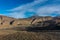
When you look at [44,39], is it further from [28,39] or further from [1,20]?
[1,20]

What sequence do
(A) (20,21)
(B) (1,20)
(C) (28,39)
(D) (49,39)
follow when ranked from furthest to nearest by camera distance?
(B) (1,20)
(A) (20,21)
(D) (49,39)
(C) (28,39)

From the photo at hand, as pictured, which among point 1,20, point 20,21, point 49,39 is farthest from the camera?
point 1,20

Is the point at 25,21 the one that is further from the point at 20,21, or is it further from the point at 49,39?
the point at 49,39

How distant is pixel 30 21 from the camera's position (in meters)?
A: 184

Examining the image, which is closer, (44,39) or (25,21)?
(44,39)

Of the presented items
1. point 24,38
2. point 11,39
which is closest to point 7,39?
point 11,39

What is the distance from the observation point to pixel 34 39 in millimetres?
28281

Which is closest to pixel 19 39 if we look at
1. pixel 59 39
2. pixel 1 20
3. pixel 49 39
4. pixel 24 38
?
pixel 24 38

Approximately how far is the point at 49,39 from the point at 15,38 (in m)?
6.24

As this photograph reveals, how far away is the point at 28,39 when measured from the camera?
27.8m

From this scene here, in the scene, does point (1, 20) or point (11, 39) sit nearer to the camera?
point (11, 39)

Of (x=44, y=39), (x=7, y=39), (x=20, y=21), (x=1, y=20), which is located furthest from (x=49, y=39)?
(x=1, y=20)

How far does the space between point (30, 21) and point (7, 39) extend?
15515 cm

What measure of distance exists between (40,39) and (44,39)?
79cm
